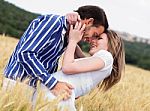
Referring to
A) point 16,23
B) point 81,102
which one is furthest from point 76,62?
point 16,23

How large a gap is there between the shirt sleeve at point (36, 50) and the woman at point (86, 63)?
102 mm

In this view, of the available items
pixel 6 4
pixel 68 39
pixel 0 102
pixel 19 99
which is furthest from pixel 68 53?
pixel 6 4

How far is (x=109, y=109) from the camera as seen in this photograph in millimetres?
3650

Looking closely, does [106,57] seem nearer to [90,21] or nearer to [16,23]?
[90,21]

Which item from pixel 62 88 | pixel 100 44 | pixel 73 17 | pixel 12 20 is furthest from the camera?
pixel 12 20

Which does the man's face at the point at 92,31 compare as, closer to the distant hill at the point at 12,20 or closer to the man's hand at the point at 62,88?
the man's hand at the point at 62,88

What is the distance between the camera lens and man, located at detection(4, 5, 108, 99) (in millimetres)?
2875

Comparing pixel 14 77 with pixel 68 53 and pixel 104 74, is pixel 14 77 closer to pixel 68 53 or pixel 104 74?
pixel 68 53

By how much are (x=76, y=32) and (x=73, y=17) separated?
10 cm

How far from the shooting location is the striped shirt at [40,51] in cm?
287

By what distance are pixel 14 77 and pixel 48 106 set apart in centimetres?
82

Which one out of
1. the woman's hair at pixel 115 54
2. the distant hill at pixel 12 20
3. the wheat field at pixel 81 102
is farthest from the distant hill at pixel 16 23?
the woman's hair at pixel 115 54

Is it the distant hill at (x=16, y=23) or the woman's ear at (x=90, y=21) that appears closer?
the woman's ear at (x=90, y=21)

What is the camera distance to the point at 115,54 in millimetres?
3221
